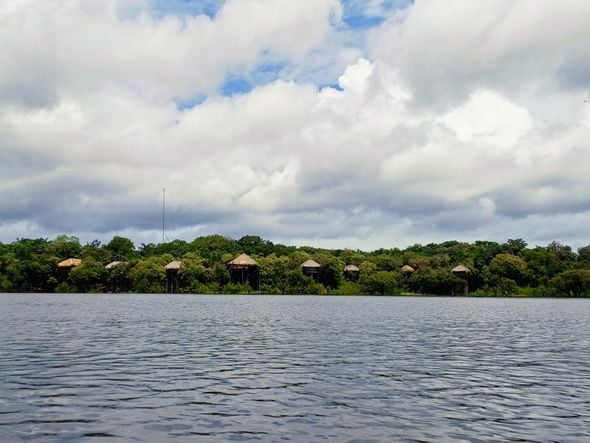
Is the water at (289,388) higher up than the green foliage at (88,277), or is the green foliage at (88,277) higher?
the green foliage at (88,277)

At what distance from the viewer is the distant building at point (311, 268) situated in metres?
196

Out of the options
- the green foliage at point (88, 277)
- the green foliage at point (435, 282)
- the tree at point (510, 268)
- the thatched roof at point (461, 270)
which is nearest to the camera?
the tree at point (510, 268)

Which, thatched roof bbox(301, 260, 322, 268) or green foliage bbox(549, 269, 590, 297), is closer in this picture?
green foliage bbox(549, 269, 590, 297)

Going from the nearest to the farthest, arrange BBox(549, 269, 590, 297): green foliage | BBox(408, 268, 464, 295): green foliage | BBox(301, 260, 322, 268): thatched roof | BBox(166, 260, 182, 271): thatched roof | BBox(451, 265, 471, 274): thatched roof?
BBox(549, 269, 590, 297): green foliage → BBox(408, 268, 464, 295): green foliage → BBox(451, 265, 471, 274): thatched roof → BBox(301, 260, 322, 268): thatched roof → BBox(166, 260, 182, 271): thatched roof

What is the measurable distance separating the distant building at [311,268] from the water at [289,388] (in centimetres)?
14908

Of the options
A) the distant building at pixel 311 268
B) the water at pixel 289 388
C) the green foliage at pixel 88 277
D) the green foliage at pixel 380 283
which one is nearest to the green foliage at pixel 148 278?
the green foliage at pixel 88 277

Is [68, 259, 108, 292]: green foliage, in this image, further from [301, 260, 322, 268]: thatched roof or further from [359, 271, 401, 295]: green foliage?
[359, 271, 401, 295]: green foliage

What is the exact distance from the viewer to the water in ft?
57.9

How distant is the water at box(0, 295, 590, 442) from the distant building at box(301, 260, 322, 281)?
489 feet

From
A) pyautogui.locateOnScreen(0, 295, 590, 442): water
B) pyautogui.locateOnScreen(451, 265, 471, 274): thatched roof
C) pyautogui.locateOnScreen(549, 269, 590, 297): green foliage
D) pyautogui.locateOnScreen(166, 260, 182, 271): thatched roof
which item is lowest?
pyautogui.locateOnScreen(0, 295, 590, 442): water

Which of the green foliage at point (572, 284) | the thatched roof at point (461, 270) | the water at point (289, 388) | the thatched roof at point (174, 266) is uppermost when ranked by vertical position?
the thatched roof at point (174, 266)

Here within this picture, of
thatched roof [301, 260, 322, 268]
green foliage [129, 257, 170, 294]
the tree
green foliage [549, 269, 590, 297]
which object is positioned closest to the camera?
green foliage [549, 269, 590, 297]

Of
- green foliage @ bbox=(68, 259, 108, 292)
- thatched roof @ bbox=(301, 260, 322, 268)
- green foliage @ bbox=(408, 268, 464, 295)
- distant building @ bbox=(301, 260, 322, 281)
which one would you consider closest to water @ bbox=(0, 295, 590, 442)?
green foliage @ bbox=(408, 268, 464, 295)

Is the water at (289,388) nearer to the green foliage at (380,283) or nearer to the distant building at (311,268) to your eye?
the green foliage at (380,283)
